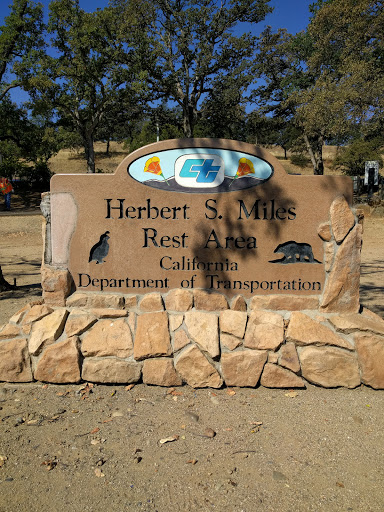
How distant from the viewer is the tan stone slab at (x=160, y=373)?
3570 mm

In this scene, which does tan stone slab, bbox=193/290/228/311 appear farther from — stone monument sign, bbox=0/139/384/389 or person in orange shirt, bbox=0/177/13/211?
person in orange shirt, bbox=0/177/13/211

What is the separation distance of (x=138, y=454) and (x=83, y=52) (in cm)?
2558

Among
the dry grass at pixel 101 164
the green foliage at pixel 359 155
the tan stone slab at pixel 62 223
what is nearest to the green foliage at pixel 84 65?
the dry grass at pixel 101 164

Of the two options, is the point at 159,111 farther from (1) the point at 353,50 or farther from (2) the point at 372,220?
(2) the point at 372,220

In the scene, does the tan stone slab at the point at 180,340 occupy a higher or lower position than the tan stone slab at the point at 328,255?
lower

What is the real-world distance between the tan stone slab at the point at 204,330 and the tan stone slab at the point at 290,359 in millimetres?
549

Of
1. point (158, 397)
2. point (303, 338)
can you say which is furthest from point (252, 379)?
point (158, 397)

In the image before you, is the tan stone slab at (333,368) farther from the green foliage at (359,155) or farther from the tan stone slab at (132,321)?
the green foliage at (359,155)

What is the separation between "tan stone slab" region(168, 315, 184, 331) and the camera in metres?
3.72

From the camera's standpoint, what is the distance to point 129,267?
3.91 meters

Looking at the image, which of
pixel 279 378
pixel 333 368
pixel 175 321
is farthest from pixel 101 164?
pixel 333 368

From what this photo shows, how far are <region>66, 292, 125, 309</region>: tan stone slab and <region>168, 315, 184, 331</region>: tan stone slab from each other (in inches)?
19.0

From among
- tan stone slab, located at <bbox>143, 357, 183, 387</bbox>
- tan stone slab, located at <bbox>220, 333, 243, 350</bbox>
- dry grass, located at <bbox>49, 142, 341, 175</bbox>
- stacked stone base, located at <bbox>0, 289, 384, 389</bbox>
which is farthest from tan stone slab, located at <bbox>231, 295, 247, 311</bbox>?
dry grass, located at <bbox>49, 142, 341, 175</bbox>

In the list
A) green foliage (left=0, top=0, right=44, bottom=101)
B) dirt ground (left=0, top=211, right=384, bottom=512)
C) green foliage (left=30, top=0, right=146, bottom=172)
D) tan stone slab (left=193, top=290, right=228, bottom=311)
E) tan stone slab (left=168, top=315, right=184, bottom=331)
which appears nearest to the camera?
dirt ground (left=0, top=211, right=384, bottom=512)
